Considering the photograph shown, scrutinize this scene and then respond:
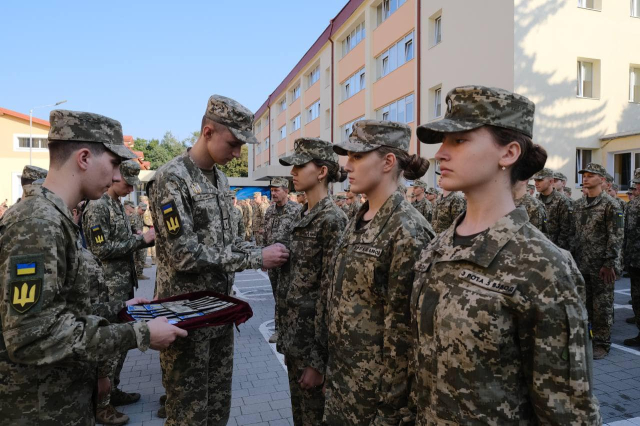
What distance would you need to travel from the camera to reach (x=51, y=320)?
1.76m

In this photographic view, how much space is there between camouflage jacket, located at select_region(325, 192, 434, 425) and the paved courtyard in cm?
186

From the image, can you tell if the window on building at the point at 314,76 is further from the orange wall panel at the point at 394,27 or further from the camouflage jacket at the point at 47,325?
the camouflage jacket at the point at 47,325

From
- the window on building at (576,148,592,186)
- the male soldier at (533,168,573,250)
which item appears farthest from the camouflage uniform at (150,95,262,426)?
the window on building at (576,148,592,186)

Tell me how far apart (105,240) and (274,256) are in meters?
2.29

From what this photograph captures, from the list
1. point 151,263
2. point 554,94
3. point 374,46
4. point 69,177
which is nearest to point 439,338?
point 69,177

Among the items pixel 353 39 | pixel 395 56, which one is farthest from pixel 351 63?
pixel 395 56

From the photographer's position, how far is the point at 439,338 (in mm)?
1626

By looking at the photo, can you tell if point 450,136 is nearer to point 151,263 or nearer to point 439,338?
point 439,338

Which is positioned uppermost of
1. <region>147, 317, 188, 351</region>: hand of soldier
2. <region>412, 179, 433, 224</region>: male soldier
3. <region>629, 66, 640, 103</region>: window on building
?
<region>629, 66, 640, 103</region>: window on building

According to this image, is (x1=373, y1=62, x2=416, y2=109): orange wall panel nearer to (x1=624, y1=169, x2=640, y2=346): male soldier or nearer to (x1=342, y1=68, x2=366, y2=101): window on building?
(x1=342, y1=68, x2=366, y2=101): window on building

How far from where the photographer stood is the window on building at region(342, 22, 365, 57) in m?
23.6

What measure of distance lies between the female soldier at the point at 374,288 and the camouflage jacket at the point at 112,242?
2.79 meters

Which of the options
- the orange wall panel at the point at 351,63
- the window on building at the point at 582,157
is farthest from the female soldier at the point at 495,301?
the orange wall panel at the point at 351,63

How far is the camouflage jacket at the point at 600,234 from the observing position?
5.95 m
